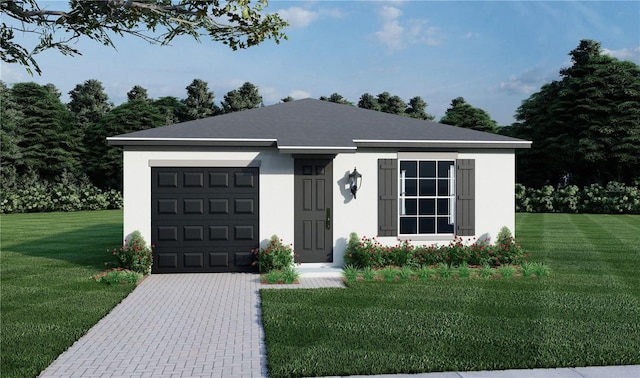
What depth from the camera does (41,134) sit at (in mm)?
40969

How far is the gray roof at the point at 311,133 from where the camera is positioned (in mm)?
11812

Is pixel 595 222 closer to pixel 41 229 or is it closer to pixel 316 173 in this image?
pixel 316 173

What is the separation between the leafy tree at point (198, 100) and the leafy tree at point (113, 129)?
8.14 ft

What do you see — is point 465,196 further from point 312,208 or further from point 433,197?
point 312,208

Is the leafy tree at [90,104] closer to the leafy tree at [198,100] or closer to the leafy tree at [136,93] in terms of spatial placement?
the leafy tree at [136,93]

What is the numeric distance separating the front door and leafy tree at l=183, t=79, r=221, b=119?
112 feet

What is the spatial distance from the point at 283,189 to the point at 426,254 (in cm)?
381

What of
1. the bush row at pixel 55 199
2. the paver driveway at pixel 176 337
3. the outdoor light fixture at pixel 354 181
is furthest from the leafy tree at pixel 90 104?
the paver driveway at pixel 176 337

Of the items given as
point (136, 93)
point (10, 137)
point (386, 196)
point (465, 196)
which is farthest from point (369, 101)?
point (386, 196)

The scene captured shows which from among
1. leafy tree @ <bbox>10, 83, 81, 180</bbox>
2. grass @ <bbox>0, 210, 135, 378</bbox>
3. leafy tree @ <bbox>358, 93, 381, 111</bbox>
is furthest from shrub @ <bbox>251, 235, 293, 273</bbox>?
leafy tree @ <bbox>358, 93, 381, 111</bbox>

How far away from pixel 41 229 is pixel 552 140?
3388 cm

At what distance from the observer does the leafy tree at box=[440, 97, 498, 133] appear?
156 feet

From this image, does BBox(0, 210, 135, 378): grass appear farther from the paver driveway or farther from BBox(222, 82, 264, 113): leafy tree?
BBox(222, 82, 264, 113): leafy tree

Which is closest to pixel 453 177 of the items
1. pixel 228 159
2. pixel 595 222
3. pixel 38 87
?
pixel 228 159
